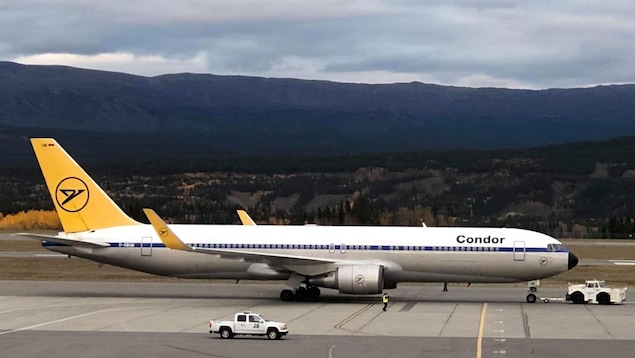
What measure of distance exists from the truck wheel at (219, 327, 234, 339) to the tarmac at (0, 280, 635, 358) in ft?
1.34

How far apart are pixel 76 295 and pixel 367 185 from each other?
10383 centimetres

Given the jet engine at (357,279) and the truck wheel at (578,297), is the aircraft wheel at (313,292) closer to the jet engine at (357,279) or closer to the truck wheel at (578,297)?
the jet engine at (357,279)

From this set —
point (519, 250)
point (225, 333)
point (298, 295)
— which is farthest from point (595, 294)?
point (225, 333)

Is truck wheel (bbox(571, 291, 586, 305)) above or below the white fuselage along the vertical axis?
below

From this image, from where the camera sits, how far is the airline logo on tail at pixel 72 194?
170 feet

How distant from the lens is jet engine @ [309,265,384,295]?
1898 inches

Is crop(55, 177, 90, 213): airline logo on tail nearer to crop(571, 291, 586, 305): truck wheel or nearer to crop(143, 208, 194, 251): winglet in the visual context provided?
crop(143, 208, 194, 251): winglet

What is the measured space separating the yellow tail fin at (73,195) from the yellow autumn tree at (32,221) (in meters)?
45.0

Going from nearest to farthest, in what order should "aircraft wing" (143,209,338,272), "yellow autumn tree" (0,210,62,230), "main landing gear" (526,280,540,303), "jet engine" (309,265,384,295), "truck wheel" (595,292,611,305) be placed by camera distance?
"aircraft wing" (143,209,338,272)
"jet engine" (309,265,384,295)
"truck wheel" (595,292,611,305)
"main landing gear" (526,280,540,303)
"yellow autumn tree" (0,210,62,230)

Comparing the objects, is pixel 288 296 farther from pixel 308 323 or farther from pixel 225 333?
pixel 225 333

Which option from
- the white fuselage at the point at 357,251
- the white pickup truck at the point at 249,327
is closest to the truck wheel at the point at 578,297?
the white fuselage at the point at 357,251

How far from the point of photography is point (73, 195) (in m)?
51.8

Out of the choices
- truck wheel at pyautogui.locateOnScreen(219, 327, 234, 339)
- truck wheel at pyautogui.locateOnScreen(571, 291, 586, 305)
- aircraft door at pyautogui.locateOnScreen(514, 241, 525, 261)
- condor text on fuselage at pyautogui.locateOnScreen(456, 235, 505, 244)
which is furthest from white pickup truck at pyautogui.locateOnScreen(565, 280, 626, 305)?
truck wheel at pyautogui.locateOnScreen(219, 327, 234, 339)

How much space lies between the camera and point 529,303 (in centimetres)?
4888
